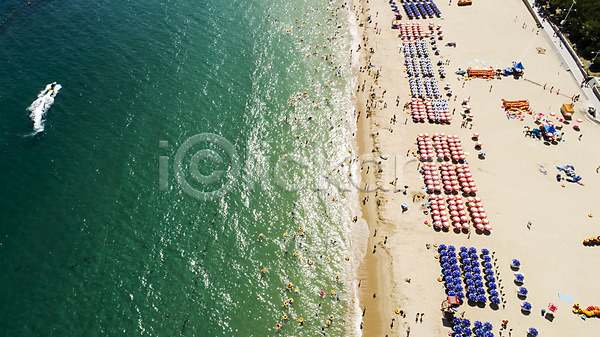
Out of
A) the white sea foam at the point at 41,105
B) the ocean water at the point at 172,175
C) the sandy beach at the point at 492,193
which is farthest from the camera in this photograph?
the white sea foam at the point at 41,105

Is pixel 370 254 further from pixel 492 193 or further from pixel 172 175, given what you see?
pixel 172 175

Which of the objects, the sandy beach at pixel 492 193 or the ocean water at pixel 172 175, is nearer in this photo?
the sandy beach at pixel 492 193

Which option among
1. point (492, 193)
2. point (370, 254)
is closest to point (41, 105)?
point (370, 254)

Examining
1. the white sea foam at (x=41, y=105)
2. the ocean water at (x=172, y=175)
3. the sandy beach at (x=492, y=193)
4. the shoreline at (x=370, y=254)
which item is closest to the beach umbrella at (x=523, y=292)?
the sandy beach at (x=492, y=193)

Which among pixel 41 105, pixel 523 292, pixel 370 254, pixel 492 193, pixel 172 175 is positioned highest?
pixel 492 193

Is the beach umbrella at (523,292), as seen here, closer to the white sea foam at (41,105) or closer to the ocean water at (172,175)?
the ocean water at (172,175)

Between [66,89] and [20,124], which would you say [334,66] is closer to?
[66,89]

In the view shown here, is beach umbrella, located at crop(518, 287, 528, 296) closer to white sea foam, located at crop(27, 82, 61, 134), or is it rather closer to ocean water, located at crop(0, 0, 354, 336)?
ocean water, located at crop(0, 0, 354, 336)
